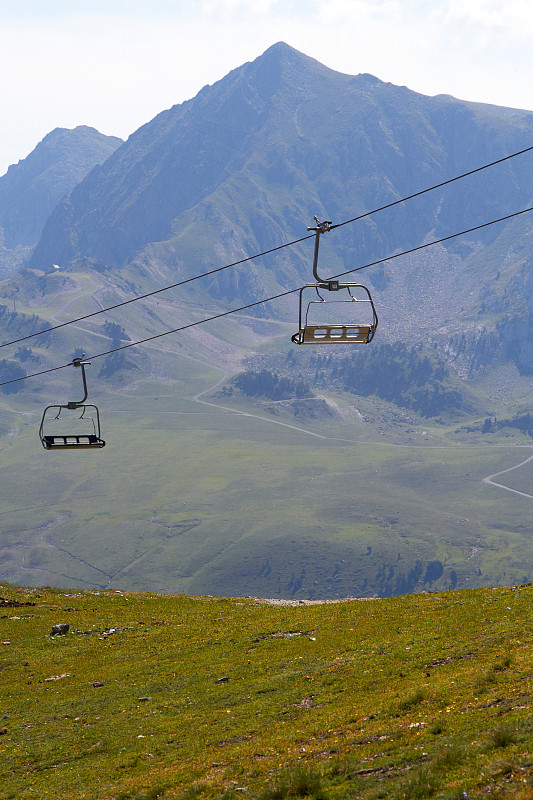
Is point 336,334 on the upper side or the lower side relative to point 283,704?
upper

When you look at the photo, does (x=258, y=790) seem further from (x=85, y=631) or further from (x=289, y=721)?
(x=85, y=631)

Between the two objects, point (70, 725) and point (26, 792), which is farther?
point (70, 725)

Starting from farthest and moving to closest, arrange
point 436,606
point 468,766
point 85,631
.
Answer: point 85,631
point 436,606
point 468,766

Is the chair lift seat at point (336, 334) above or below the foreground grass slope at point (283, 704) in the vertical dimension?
above

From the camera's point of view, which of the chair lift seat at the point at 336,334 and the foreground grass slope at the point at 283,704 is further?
the chair lift seat at the point at 336,334

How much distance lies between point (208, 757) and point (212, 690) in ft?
33.8

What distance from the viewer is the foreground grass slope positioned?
22.9 meters

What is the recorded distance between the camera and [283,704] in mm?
33375

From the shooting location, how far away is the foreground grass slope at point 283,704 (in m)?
22.9

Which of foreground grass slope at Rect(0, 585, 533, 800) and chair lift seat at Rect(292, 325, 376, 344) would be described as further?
chair lift seat at Rect(292, 325, 376, 344)

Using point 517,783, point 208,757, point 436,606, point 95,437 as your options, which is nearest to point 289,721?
point 208,757

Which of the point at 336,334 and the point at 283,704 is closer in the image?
the point at 336,334

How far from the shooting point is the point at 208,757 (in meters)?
28.0

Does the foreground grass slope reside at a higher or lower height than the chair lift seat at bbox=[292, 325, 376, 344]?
lower
